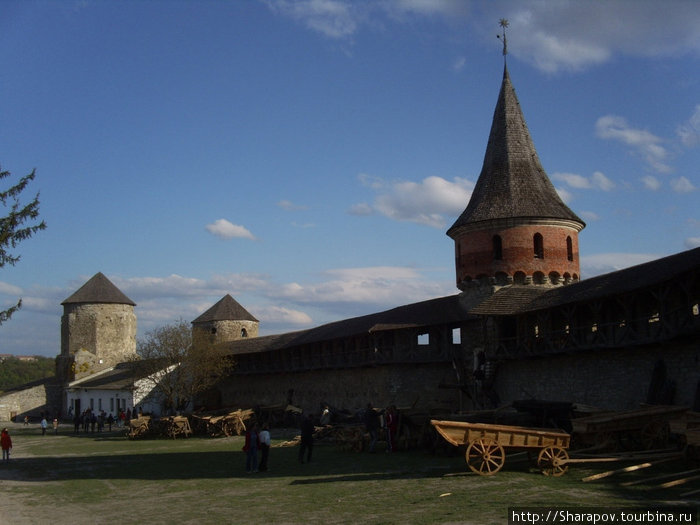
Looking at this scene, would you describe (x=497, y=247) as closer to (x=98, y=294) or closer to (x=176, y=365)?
(x=176, y=365)

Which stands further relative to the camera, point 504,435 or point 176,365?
point 176,365

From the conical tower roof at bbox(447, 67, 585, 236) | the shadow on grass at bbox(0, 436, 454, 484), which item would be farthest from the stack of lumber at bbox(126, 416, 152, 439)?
the conical tower roof at bbox(447, 67, 585, 236)

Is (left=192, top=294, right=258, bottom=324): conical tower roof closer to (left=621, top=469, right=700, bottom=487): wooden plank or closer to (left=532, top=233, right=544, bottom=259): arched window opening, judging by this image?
(left=532, top=233, right=544, bottom=259): arched window opening

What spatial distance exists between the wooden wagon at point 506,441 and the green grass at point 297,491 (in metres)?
0.28

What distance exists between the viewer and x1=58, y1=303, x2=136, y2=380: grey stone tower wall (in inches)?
2274

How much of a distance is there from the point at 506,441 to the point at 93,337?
165 feet

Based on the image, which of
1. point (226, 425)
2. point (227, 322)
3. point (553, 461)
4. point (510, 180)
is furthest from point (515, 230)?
point (227, 322)

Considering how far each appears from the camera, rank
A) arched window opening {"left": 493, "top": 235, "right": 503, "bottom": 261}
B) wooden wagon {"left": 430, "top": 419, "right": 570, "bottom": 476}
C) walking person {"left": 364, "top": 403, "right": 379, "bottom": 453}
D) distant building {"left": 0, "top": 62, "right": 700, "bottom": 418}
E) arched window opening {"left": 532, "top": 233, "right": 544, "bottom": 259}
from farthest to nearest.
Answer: arched window opening {"left": 493, "top": 235, "right": 503, "bottom": 261}, arched window opening {"left": 532, "top": 233, "right": 544, "bottom": 259}, distant building {"left": 0, "top": 62, "right": 700, "bottom": 418}, walking person {"left": 364, "top": 403, "right": 379, "bottom": 453}, wooden wagon {"left": 430, "top": 419, "right": 570, "bottom": 476}

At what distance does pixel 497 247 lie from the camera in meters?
29.7

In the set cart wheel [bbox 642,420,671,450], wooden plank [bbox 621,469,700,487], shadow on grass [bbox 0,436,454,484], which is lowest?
shadow on grass [bbox 0,436,454,484]

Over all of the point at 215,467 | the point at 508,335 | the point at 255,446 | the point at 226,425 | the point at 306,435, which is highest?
the point at 508,335

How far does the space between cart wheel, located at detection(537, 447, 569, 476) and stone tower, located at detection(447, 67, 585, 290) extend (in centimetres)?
1594

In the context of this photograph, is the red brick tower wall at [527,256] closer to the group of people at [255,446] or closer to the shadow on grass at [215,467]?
the shadow on grass at [215,467]

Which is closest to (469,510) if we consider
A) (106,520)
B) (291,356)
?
(106,520)
